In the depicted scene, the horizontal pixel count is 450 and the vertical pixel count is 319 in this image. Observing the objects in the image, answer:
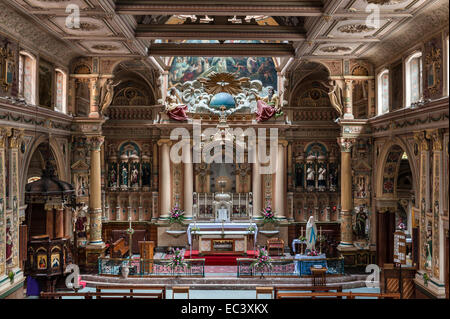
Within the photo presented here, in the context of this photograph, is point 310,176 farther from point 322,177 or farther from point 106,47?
point 106,47

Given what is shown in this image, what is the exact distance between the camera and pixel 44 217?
687 inches

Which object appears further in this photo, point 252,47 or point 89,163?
point 89,163

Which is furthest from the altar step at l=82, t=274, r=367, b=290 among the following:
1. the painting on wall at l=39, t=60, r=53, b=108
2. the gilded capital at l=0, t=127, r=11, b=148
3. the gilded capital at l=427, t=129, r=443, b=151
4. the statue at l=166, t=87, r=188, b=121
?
the statue at l=166, t=87, r=188, b=121

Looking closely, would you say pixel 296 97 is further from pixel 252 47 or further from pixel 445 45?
pixel 445 45

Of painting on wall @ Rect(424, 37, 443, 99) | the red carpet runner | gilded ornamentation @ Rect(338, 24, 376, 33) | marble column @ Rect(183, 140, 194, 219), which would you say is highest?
gilded ornamentation @ Rect(338, 24, 376, 33)

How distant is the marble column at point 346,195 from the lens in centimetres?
1867

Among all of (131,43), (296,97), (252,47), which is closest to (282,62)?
(296,97)

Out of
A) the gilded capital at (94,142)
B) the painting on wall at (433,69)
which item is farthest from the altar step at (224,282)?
the painting on wall at (433,69)

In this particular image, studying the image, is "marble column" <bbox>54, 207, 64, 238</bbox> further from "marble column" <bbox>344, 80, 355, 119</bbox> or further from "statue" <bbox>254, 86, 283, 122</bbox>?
"marble column" <bbox>344, 80, 355, 119</bbox>

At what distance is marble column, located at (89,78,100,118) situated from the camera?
60.3 ft

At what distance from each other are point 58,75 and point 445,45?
46.6ft

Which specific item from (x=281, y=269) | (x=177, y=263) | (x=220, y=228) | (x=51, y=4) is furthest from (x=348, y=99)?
(x=51, y=4)

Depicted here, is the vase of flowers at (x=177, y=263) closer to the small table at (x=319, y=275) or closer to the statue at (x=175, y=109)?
the small table at (x=319, y=275)

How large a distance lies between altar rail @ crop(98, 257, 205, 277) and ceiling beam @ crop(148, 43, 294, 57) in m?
8.33
